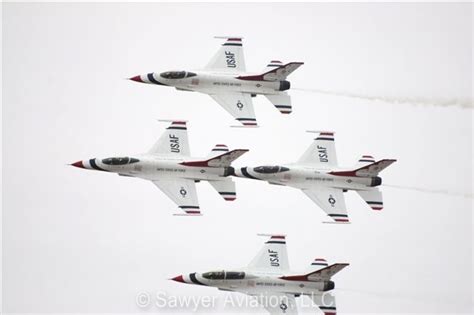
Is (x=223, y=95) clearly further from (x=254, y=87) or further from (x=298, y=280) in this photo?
(x=298, y=280)

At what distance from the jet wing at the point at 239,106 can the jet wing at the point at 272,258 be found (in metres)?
5.03

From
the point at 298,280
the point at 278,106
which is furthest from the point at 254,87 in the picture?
the point at 298,280

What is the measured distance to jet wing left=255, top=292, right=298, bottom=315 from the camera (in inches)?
3558

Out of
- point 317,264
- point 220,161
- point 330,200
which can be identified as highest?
point 220,161

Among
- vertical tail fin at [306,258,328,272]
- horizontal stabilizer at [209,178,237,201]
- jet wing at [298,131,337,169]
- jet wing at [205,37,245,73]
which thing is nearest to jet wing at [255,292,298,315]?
vertical tail fin at [306,258,328,272]

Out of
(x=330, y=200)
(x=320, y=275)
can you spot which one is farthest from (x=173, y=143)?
(x=320, y=275)

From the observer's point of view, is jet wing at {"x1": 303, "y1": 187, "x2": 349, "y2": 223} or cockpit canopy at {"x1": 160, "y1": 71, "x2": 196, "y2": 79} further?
cockpit canopy at {"x1": 160, "y1": 71, "x2": 196, "y2": 79}

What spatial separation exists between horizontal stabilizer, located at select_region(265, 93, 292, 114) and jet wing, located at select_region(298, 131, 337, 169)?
1.65 metres

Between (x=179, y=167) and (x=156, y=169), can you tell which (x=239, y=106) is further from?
(x=156, y=169)

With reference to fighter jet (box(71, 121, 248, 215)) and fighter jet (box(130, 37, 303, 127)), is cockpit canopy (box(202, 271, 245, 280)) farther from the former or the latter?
fighter jet (box(130, 37, 303, 127))

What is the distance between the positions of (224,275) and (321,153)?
261 inches

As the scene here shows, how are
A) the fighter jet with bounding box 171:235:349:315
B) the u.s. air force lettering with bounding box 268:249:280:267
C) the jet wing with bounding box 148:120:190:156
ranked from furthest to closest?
the jet wing with bounding box 148:120:190:156, the u.s. air force lettering with bounding box 268:249:280:267, the fighter jet with bounding box 171:235:349:315

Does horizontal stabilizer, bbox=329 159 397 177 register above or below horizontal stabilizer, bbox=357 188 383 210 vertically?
above

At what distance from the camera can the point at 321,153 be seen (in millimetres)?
93188
